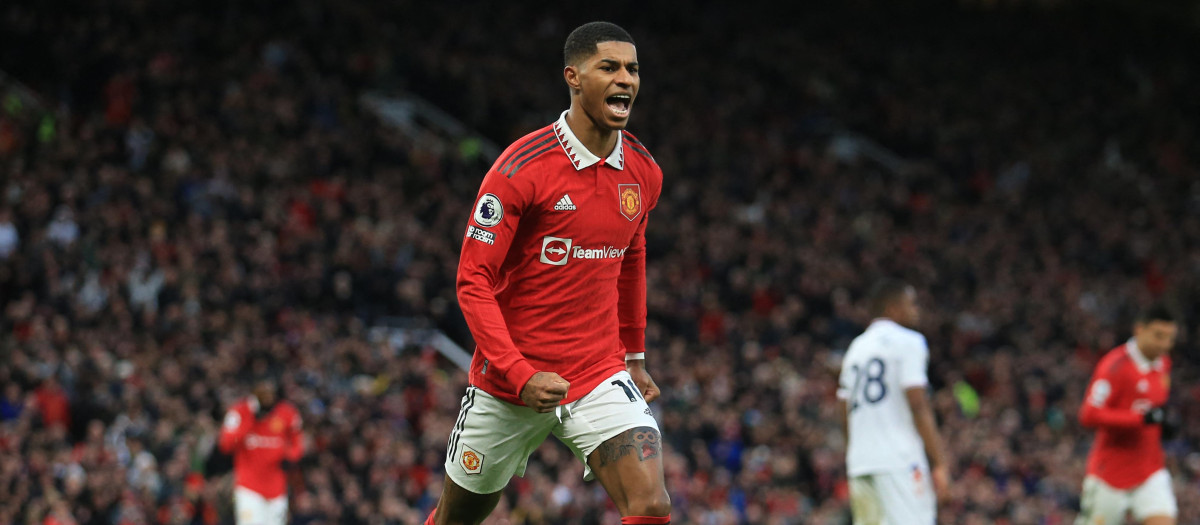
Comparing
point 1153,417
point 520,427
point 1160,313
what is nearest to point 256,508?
point 1153,417

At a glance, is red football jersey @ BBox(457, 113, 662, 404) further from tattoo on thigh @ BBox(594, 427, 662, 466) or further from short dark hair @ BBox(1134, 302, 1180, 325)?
short dark hair @ BBox(1134, 302, 1180, 325)

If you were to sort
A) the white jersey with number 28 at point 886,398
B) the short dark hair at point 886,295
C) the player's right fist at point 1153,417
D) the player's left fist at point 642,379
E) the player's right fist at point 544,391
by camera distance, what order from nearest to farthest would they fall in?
1. the player's right fist at point 544,391
2. the player's left fist at point 642,379
3. the white jersey with number 28 at point 886,398
4. the short dark hair at point 886,295
5. the player's right fist at point 1153,417

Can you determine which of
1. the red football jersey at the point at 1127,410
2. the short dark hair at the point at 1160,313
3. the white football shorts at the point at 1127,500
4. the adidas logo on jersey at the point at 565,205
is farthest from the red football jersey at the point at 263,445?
the adidas logo on jersey at the point at 565,205

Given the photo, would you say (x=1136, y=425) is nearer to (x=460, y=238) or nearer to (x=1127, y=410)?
(x=1127, y=410)

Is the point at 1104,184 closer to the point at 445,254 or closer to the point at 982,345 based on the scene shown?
the point at 982,345

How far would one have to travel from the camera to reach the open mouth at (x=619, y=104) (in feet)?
16.5

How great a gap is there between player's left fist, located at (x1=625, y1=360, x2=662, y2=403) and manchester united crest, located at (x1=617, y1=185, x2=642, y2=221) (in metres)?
0.70

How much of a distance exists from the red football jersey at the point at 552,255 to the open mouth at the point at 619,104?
0.20 metres

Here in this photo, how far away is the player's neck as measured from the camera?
5148 mm

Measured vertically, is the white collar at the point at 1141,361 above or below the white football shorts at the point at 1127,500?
above

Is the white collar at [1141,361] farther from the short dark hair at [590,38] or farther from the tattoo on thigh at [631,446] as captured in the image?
the short dark hair at [590,38]

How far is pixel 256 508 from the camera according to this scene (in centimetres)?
A: 1297

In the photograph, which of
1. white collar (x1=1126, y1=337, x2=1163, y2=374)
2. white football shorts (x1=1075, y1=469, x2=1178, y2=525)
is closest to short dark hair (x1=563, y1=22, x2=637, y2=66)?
white collar (x1=1126, y1=337, x2=1163, y2=374)

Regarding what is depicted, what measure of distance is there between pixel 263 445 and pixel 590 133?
28.9 feet
